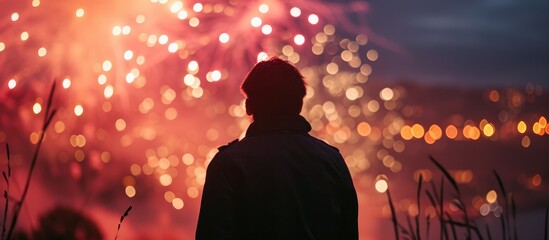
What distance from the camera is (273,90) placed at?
4.50 meters

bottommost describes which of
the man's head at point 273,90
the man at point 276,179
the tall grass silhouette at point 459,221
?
the tall grass silhouette at point 459,221

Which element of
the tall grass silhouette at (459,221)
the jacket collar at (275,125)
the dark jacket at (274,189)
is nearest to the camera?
the dark jacket at (274,189)

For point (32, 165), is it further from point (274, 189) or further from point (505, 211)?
point (505, 211)

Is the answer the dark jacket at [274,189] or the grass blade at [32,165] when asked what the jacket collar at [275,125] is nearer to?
the dark jacket at [274,189]

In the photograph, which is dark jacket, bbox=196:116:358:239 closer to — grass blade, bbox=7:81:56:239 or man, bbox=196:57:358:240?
man, bbox=196:57:358:240

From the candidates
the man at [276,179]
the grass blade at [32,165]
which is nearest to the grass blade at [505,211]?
the man at [276,179]

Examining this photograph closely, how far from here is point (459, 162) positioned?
181 metres

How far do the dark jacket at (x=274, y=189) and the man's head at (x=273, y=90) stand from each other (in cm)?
5

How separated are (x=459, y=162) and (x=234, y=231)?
181 m

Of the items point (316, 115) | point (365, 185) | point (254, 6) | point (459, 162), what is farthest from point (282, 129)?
point (459, 162)

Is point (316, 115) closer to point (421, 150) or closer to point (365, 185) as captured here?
point (365, 185)

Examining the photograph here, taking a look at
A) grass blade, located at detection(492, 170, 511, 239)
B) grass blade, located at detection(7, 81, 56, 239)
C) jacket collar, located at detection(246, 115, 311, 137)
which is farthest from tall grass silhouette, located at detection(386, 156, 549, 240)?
grass blade, located at detection(7, 81, 56, 239)

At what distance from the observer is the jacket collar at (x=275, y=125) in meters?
4.43

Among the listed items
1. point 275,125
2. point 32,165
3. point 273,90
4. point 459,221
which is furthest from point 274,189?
point 459,221
